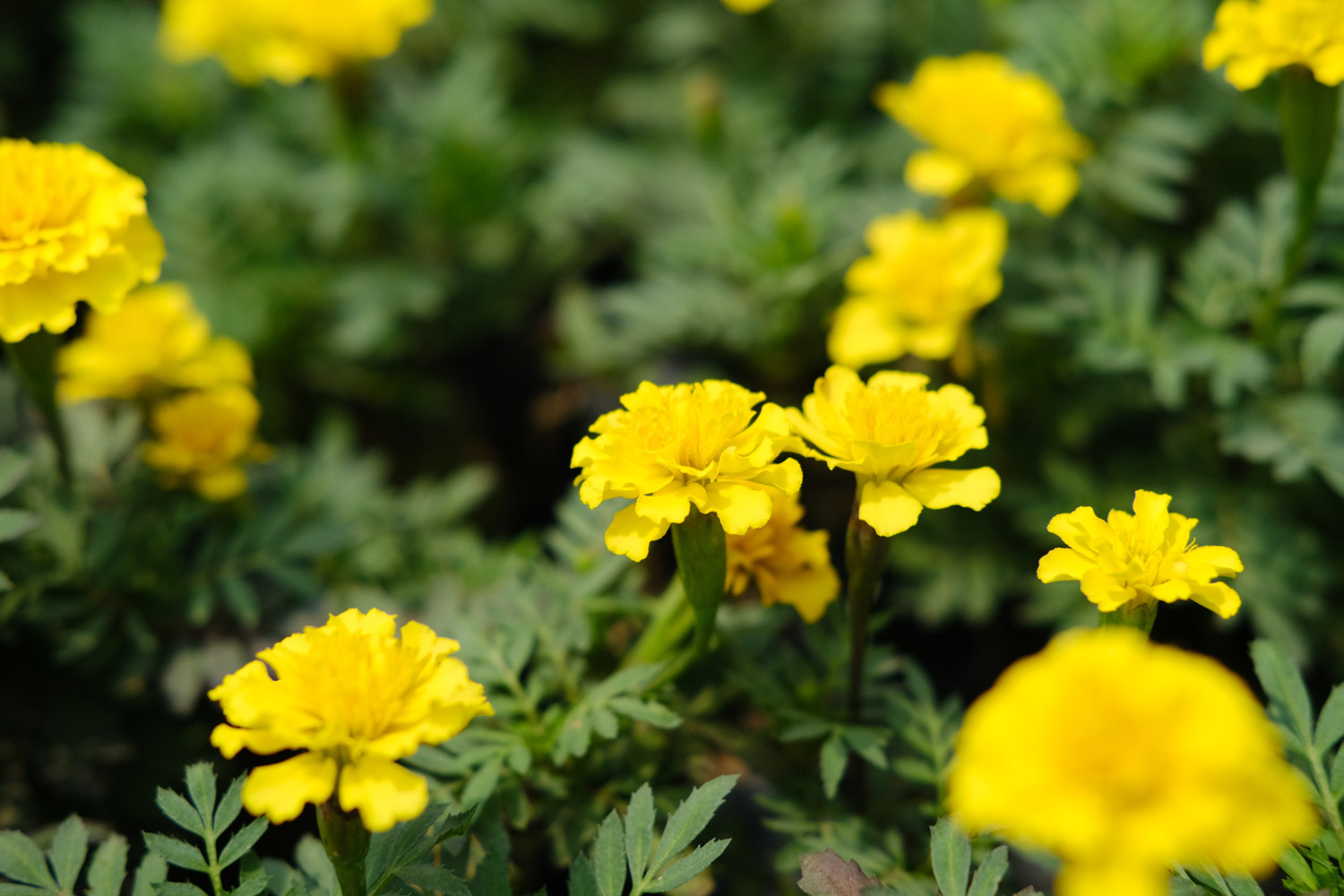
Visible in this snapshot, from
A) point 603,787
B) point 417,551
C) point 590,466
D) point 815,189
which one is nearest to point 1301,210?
point 815,189

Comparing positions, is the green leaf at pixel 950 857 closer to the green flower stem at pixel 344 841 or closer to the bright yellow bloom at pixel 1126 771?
the bright yellow bloom at pixel 1126 771

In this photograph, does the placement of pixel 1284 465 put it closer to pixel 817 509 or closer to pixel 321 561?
pixel 817 509

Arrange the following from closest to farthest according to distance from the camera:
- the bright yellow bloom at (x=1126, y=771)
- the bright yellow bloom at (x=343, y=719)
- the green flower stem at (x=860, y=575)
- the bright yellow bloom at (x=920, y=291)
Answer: the bright yellow bloom at (x=1126, y=771) < the bright yellow bloom at (x=343, y=719) < the green flower stem at (x=860, y=575) < the bright yellow bloom at (x=920, y=291)

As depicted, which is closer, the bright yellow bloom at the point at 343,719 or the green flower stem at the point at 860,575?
the bright yellow bloom at the point at 343,719

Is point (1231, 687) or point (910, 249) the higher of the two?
point (1231, 687)

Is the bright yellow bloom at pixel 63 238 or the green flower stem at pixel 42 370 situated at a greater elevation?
the bright yellow bloom at pixel 63 238

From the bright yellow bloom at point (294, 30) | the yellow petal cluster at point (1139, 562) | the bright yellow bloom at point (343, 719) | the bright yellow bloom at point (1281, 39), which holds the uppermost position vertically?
the bright yellow bloom at point (1281, 39)

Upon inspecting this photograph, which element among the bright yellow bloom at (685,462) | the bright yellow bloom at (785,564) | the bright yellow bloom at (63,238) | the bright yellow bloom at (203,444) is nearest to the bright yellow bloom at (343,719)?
the bright yellow bloom at (685,462)
